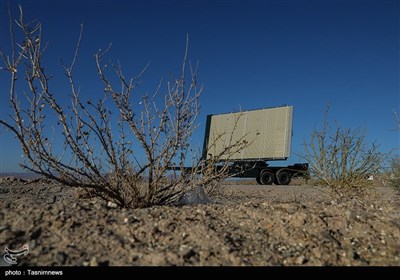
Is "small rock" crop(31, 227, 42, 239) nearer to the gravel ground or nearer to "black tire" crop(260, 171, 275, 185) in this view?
the gravel ground

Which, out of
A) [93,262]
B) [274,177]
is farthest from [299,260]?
[274,177]

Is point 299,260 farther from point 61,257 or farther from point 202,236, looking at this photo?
point 61,257

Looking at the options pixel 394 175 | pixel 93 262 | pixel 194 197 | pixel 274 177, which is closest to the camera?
pixel 93 262

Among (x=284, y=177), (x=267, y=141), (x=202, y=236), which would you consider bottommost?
(x=202, y=236)

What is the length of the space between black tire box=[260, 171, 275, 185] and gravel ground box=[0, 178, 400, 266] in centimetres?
1753

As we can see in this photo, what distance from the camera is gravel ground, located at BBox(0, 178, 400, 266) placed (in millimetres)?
2567

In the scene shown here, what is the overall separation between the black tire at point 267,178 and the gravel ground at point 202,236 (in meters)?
17.5

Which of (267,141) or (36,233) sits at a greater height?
(267,141)

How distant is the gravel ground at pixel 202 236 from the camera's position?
2567 mm

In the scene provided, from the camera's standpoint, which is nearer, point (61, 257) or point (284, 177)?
point (61, 257)

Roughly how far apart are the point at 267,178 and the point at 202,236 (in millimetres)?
18741

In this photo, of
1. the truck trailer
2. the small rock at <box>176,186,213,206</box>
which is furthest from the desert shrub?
the truck trailer

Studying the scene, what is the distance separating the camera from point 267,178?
21.3 metres
